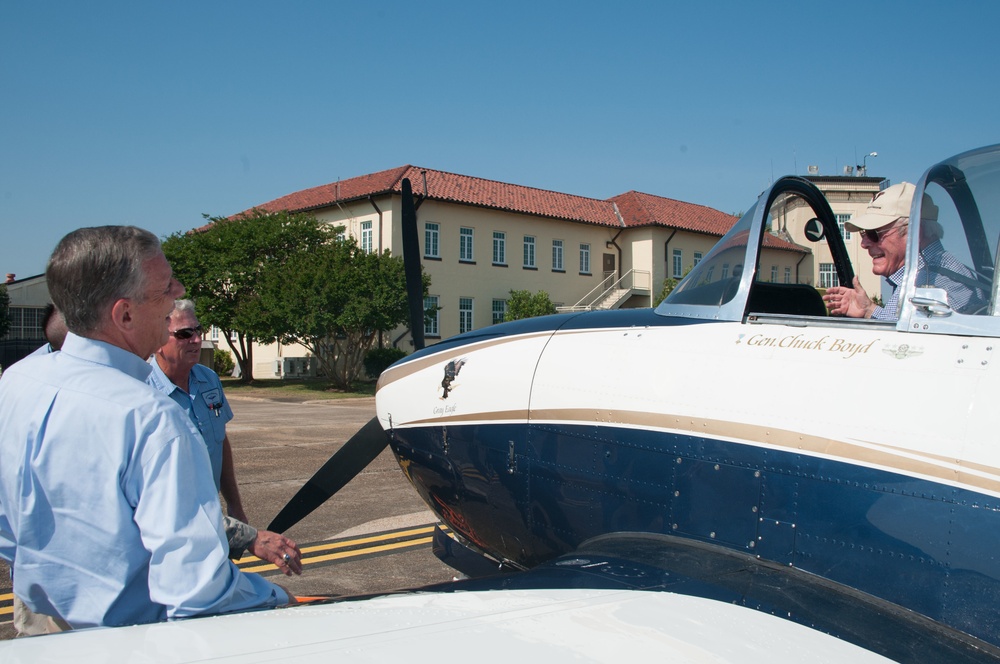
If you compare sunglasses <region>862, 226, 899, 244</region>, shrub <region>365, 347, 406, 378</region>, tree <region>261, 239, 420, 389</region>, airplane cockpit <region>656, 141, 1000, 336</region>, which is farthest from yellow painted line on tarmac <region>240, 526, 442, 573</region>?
shrub <region>365, 347, 406, 378</region>

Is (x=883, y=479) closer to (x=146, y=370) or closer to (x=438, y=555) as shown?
(x=146, y=370)

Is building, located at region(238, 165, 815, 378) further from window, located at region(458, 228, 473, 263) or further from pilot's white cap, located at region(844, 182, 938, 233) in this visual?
pilot's white cap, located at region(844, 182, 938, 233)

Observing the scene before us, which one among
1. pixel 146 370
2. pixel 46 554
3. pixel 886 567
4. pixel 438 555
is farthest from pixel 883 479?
pixel 438 555

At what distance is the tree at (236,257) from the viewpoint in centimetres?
3102

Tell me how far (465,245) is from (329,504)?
27.8 metres

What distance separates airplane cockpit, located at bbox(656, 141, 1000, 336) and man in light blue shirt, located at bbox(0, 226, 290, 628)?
2.20m

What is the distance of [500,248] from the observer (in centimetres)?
3650

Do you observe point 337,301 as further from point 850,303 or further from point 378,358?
point 850,303

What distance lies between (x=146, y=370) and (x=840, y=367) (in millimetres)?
2177

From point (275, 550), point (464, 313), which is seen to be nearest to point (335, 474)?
point (275, 550)

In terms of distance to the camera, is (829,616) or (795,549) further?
(795,549)

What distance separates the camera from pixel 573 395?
11.4ft

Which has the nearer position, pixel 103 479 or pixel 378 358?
pixel 103 479

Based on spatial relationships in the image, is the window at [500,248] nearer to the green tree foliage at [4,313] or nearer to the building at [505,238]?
the building at [505,238]
